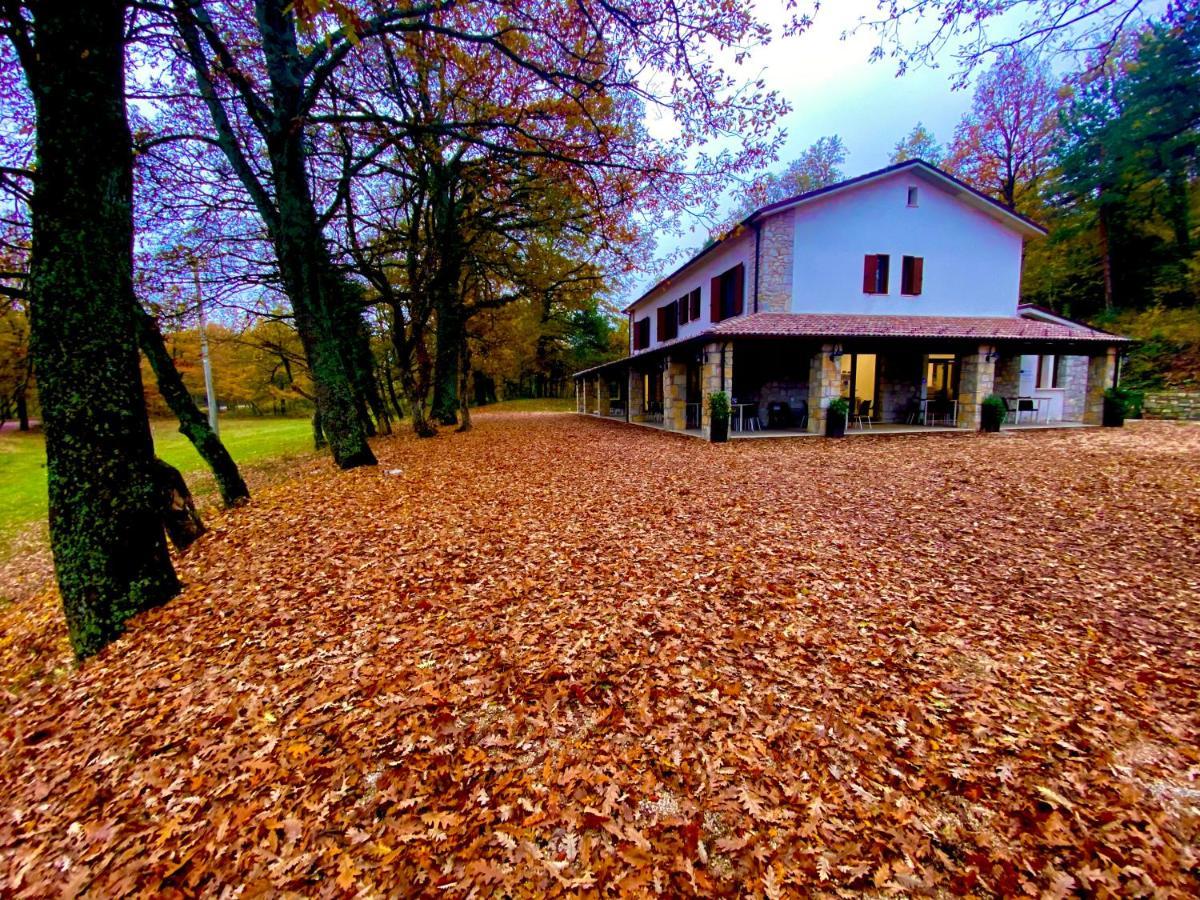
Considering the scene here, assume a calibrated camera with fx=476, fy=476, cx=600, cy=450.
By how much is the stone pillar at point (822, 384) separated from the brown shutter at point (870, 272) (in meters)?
3.46

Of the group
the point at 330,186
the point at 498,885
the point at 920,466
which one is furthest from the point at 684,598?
the point at 330,186

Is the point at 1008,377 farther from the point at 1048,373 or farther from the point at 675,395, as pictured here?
the point at 675,395

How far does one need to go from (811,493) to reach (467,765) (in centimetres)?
631

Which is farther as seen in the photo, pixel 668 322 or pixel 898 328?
pixel 668 322

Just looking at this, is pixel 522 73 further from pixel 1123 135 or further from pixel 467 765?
pixel 1123 135

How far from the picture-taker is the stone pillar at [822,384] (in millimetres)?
13695

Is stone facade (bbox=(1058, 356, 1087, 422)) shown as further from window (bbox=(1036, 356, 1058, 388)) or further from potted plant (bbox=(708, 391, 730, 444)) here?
potted plant (bbox=(708, 391, 730, 444))

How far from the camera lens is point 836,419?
13.5 meters

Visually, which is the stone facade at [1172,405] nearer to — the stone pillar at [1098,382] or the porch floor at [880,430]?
the stone pillar at [1098,382]

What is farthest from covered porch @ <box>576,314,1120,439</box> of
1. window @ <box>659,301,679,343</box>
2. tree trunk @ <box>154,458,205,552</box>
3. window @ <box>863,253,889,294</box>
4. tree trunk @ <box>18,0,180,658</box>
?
tree trunk @ <box>18,0,180,658</box>

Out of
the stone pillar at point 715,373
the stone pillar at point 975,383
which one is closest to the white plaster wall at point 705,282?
the stone pillar at point 715,373

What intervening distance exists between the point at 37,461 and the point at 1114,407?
119 feet

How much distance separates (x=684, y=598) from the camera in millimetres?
4043

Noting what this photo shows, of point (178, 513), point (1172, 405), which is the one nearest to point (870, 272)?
point (1172, 405)
